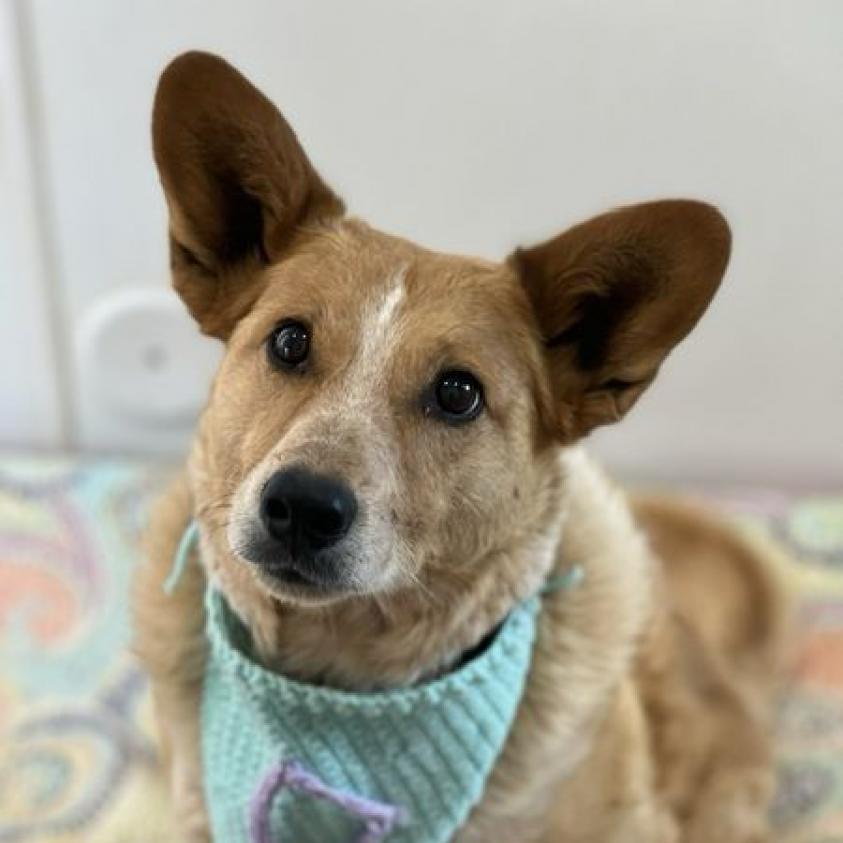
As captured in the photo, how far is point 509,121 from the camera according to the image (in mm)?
1678

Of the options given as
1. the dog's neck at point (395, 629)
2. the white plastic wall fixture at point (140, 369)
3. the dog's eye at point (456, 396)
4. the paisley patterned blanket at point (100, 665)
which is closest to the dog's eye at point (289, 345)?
the dog's eye at point (456, 396)

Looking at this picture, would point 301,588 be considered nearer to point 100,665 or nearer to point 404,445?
point 404,445

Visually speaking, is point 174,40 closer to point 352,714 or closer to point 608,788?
point 352,714

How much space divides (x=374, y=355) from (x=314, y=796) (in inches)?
16.0

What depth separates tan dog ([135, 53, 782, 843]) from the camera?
98cm

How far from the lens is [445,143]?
1.69m

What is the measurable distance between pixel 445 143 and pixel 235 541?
869 millimetres

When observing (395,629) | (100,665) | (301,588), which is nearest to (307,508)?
(301,588)

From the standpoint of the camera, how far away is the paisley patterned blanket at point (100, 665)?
1471 millimetres

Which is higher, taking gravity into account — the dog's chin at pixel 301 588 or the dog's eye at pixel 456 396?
the dog's eye at pixel 456 396

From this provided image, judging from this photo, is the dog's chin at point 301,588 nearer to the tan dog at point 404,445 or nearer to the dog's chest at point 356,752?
the tan dog at point 404,445

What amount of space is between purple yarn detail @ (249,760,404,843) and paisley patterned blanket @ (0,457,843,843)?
370 millimetres

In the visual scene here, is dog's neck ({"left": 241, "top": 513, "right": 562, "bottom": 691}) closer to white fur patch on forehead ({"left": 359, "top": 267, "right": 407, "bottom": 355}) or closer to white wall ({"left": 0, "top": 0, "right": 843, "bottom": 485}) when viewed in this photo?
white fur patch on forehead ({"left": 359, "top": 267, "right": 407, "bottom": 355})

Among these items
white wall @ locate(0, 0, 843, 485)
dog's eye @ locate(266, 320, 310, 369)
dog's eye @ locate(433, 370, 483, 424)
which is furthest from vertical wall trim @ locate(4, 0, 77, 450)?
dog's eye @ locate(433, 370, 483, 424)
